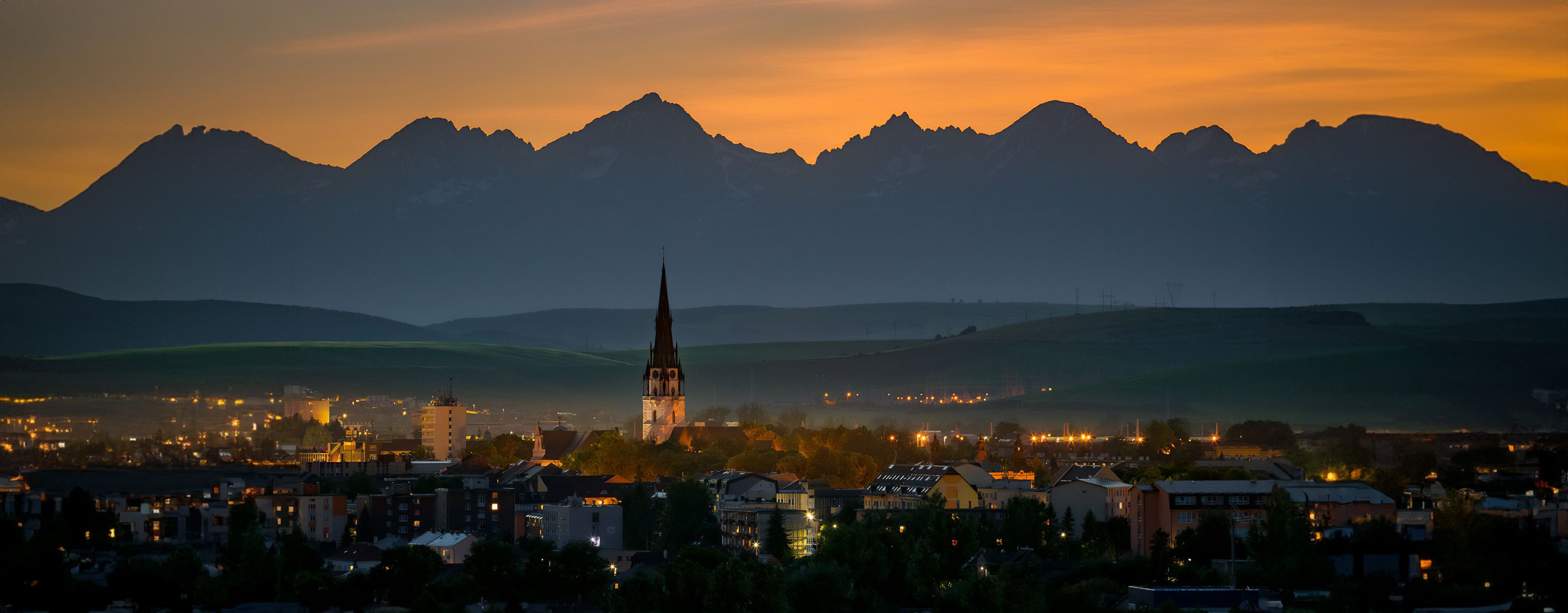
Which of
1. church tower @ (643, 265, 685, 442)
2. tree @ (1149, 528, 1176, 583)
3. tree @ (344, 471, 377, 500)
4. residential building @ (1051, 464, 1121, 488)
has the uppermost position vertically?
church tower @ (643, 265, 685, 442)

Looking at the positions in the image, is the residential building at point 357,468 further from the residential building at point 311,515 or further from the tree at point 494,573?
the tree at point 494,573

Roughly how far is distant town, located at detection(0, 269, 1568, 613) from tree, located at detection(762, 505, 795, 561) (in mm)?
139

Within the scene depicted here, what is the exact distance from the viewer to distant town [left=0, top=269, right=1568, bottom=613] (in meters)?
76.3

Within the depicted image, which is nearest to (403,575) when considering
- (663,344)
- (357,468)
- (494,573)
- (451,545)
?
(494,573)

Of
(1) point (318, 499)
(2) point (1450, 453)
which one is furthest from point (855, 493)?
(2) point (1450, 453)

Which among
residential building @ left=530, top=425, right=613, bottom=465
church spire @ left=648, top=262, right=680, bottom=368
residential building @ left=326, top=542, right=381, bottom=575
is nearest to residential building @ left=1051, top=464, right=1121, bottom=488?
residential building @ left=326, top=542, right=381, bottom=575

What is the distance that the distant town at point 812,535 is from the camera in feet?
250

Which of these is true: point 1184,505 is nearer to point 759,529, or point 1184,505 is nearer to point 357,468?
point 759,529

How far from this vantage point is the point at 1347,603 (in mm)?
70000

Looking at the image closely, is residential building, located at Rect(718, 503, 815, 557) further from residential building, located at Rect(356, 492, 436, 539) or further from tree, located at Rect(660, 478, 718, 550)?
residential building, located at Rect(356, 492, 436, 539)

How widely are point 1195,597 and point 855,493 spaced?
47241 mm

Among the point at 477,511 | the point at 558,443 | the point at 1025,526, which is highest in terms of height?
the point at 558,443

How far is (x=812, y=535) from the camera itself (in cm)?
10206

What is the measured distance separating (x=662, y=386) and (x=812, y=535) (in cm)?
7484
